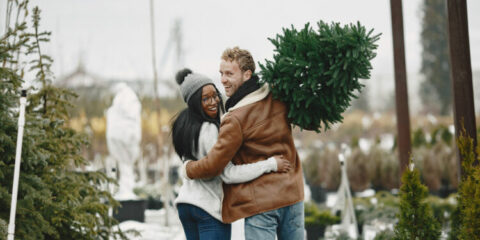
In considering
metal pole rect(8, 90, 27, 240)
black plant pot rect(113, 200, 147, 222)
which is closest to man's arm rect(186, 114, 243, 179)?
metal pole rect(8, 90, 27, 240)

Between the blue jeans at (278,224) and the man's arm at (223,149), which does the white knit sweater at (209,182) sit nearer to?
the man's arm at (223,149)

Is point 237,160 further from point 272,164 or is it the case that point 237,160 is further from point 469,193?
point 469,193

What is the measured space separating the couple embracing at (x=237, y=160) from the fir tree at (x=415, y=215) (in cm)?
110

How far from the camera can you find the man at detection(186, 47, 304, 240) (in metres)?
2.60

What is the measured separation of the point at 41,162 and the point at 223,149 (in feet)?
5.32

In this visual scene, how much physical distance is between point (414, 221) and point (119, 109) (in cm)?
530

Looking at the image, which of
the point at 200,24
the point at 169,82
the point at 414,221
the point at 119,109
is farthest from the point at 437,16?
the point at 414,221

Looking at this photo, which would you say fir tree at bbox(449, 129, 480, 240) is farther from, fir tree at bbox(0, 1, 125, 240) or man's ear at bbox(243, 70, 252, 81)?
fir tree at bbox(0, 1, 125, 240)

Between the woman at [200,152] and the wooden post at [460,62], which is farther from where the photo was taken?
the wooden post at [460,62]

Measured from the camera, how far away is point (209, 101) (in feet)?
9.37

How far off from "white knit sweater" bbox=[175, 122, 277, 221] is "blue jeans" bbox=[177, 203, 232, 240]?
35mm

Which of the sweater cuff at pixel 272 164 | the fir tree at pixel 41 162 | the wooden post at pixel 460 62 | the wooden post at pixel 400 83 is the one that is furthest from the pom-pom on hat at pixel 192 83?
the wooden post at pixel 400 83

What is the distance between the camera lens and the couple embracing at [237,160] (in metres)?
2.61

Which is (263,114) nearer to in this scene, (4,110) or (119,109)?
(4,110)
